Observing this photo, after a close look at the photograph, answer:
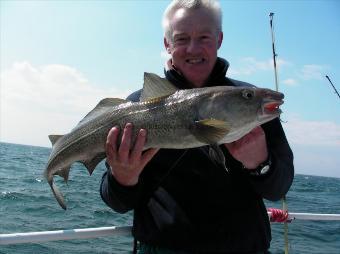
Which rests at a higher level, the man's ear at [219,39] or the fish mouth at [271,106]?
the man's ear at [219,39]

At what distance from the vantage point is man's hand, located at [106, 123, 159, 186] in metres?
3.24

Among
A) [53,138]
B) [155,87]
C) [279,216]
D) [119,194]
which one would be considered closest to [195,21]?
[155,87]

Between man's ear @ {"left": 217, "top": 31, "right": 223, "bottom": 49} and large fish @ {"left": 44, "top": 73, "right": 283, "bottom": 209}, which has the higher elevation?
man's ear @ {"left": 217, "top": 31, "right": 223, "bottom": 49}

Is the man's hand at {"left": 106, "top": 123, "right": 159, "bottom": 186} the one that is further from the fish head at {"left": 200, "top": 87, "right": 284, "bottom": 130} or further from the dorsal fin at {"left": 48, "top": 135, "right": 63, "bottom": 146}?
the dorsal fin at {"left": 48, "top": 135, "right": 63, "bottom": 146}

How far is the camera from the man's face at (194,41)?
139 inches

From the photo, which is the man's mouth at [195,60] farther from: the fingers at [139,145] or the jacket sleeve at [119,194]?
the jacket sleeve at [119,194]

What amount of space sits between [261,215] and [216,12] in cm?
187

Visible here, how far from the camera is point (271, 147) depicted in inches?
137

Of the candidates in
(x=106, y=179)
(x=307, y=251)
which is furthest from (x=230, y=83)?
(x=307, y=251)

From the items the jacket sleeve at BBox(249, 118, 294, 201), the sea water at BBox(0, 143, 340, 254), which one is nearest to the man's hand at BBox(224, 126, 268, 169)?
the jacket sleeve at BBox(249, 118, 294, 201)

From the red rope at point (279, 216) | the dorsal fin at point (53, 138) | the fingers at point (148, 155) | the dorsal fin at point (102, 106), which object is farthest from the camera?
the red rope at point (279, 216)

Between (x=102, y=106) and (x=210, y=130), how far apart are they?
3.83ft

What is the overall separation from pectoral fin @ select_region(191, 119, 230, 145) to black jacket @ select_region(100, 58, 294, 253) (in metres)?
0.38

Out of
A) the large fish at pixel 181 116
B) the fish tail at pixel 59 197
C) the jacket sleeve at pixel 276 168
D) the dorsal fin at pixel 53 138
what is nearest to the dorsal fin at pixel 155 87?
the large fish at pixel 181 116
